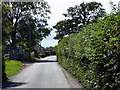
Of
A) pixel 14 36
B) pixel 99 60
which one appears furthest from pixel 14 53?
pixel 99 60

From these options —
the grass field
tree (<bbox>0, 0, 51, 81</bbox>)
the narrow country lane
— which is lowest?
the narrow country lane

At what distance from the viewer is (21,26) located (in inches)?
1649

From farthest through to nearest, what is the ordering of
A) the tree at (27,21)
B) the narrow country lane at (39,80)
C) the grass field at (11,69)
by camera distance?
the tree at (27,21) < the grass field at (11,69) < the narrow country lane at (39,80)

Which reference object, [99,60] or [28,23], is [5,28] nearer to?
[99,60]

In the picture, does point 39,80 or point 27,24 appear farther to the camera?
point 27,24

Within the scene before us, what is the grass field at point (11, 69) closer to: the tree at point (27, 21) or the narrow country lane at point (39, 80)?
the narrow country lane at point (39, 80)

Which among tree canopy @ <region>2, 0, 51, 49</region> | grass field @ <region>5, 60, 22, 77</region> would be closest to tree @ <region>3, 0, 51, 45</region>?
tree canopy @ <region>2, 0, 51, 49</region>

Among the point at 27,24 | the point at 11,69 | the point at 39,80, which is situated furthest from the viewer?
the point at 27,24

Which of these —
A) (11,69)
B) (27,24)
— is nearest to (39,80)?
(11,69)

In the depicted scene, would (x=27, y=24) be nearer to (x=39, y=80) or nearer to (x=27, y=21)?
(x=27, y=21)

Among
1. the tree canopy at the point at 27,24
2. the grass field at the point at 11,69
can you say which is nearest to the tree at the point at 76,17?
the tree canopy at the point at 27,24

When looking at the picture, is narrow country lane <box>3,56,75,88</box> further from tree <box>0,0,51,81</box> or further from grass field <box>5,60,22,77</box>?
tree <box>0,0,51,81</box>

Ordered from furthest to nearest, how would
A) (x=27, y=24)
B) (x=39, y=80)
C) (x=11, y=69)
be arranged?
1. (x=27, y=24)
2. (x=11, y=69)
3. (x=39, y=80)

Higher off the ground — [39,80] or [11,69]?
[11,69]
